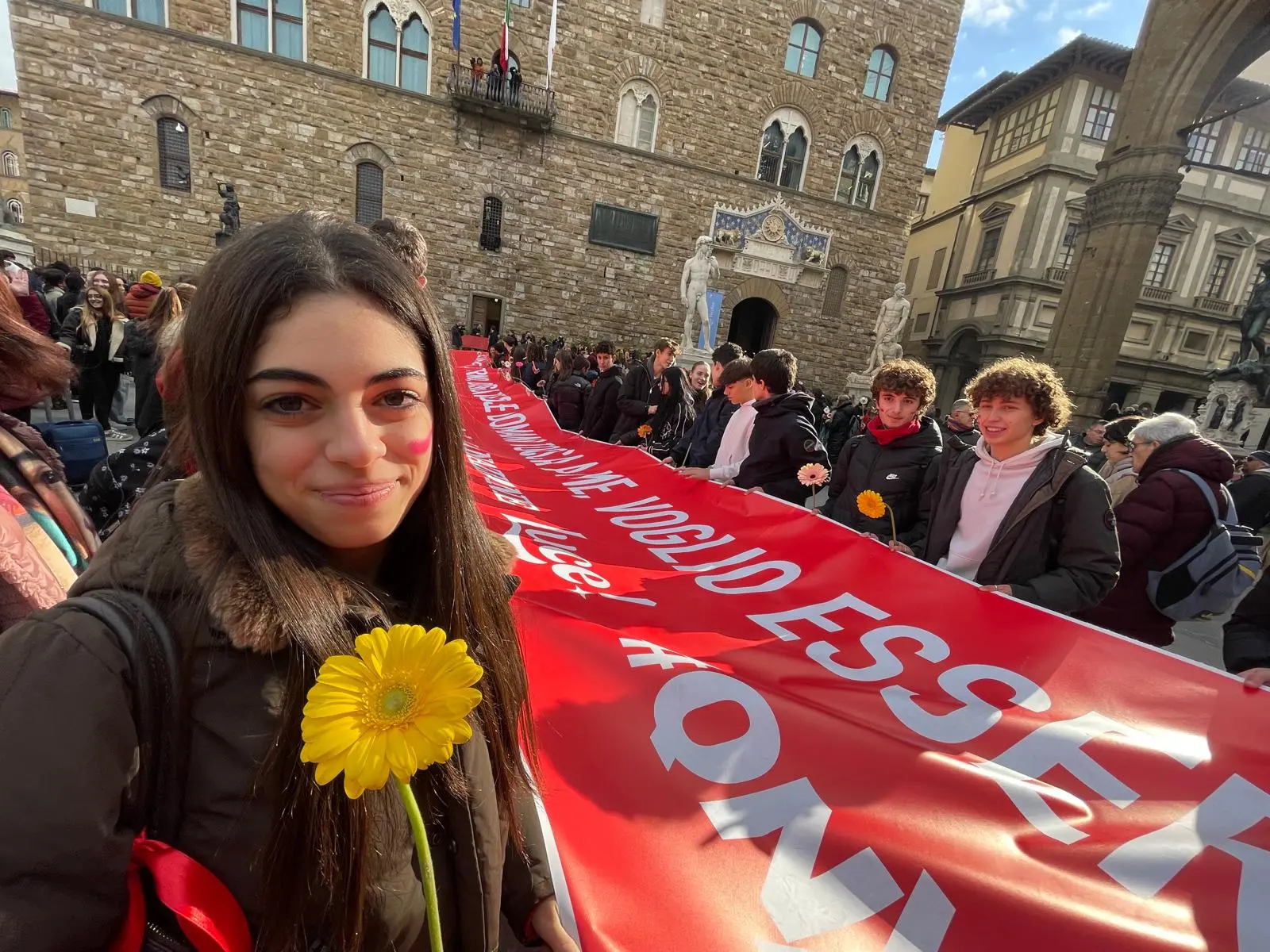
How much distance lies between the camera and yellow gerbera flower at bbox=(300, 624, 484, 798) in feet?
1.93

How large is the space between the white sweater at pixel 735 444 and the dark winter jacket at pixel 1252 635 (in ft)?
8.37

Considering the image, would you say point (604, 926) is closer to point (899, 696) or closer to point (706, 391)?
point (899, 696)

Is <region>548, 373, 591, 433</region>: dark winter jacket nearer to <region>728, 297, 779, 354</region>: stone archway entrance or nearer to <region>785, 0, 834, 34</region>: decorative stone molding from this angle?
<region>728, 297, 779, 354</region>: stone archway entrance

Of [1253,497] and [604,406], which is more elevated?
[1253,497]

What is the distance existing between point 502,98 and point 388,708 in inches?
754

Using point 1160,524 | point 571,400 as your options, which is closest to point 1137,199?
point 571,400

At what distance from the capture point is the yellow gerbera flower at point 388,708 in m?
0.59

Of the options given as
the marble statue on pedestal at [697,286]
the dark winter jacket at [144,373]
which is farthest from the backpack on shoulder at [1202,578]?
the marble statue on pedestal at [697,286]

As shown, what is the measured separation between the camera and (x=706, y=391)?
269 inches

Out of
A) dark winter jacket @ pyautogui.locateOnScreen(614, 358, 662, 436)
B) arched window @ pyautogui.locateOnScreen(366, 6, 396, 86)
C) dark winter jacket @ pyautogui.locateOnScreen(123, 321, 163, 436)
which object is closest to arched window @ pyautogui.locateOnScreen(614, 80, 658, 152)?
arched window @ pyautogui.locateOnScreen(366, 6, 396, 86)

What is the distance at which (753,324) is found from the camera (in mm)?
22016

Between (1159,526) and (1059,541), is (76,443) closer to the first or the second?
(1059,541)

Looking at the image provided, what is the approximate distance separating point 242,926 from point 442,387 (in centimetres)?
77

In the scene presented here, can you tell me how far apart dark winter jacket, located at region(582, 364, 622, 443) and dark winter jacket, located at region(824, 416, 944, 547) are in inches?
152
